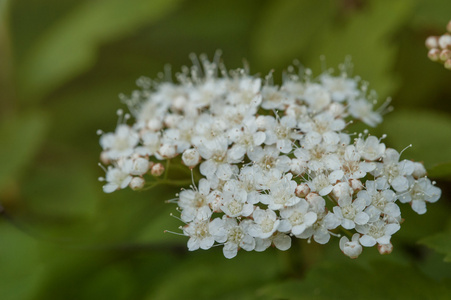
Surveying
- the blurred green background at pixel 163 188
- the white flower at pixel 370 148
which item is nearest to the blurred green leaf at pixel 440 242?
the blurred green background at pixel 163 188

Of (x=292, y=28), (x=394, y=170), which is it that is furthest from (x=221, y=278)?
(x=292, y=28)

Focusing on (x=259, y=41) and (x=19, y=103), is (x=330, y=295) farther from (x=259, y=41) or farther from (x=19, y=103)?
(x=19, y=103)

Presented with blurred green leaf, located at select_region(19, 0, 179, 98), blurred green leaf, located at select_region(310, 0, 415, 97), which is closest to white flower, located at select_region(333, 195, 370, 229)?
blurred green leaf, located at select_region(310, 0, 415, 97)

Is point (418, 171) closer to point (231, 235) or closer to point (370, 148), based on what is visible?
point (370, 148)

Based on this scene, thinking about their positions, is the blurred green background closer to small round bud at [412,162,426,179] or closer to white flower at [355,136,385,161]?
small round bud at [412,162,426,179]

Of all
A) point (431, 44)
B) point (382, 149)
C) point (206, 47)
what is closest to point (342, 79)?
point (431, 44)

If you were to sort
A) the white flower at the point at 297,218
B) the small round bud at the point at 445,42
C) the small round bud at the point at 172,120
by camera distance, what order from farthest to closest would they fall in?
the small round bud at the point at 172,120
the small round bud at the point at 445,42
the white flower at the point at 297,218

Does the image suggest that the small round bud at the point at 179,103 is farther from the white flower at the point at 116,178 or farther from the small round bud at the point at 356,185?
the small round bud at the point at 356,185
